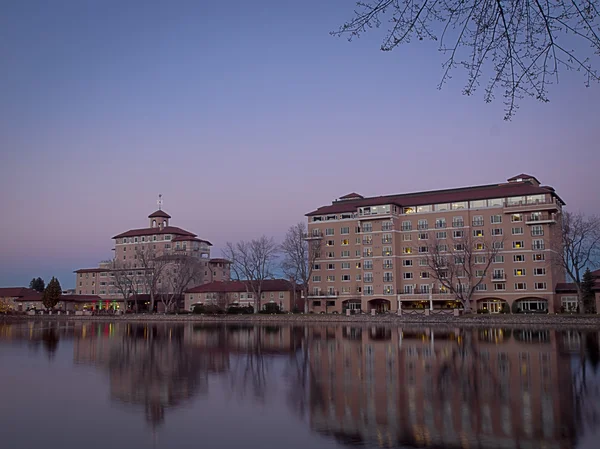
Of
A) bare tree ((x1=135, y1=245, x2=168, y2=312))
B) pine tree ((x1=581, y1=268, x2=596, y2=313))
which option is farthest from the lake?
bare tree ((x1=135, y1=245, x2=168, y2=312))

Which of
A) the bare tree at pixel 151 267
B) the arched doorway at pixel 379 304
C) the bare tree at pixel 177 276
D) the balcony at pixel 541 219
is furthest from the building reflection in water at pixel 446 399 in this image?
the bare tree at pixel 177 276

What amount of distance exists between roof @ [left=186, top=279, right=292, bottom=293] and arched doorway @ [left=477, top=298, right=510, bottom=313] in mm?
30344

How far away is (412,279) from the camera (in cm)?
7731

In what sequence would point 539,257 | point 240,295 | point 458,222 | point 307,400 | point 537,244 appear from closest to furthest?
point 307,400, point 539,257, point 537,244, point 458,222, point 240,295

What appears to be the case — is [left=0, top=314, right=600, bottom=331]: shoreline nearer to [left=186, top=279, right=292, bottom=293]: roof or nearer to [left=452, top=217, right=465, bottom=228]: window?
[left=186, top=279, right=292, bottom=293]: roof

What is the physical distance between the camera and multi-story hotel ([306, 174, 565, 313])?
68.8 m

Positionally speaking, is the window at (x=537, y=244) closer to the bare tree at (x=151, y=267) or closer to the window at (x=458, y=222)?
the window at (x=458, y=222)

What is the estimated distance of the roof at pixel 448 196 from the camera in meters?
71.0

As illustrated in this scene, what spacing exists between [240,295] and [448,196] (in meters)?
39.3

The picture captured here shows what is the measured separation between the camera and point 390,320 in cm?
6184

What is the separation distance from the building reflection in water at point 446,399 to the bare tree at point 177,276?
66.4 meters

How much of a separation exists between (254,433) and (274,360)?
13424mm

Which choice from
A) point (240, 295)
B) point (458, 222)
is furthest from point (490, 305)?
point (240, 295)

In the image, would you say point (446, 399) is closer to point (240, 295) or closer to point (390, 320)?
point (390, 320)
